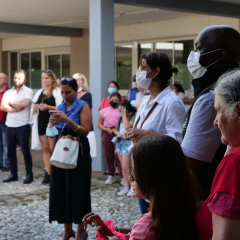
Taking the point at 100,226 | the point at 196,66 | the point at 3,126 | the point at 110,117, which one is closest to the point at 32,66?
the point at 3,126

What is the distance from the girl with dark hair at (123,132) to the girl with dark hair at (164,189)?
4308 mm

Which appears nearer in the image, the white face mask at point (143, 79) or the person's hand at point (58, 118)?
the white face mask at point (143, 79)

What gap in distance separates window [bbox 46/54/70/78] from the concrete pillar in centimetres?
880

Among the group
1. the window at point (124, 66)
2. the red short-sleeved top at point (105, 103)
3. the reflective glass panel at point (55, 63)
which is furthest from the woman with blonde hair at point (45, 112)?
the reflective glass panel at point (55, 63)

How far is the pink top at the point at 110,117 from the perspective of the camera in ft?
23.1

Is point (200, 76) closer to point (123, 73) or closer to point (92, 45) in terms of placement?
point (92, 45)

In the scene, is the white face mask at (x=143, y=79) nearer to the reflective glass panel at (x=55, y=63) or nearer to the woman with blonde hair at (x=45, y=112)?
the woman with blonde hair at (x=45, y=112)

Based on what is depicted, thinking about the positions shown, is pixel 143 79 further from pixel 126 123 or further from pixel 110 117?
pixel 110 117

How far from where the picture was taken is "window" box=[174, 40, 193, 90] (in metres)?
12.5

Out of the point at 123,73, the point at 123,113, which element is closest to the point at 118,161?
the point at 123,113

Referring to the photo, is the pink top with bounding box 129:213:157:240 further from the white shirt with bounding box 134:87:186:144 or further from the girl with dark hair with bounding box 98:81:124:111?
the girl with dark hair with bounding box 98:81:124:111

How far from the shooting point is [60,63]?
17.2 metres

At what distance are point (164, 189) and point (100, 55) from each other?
677 cm

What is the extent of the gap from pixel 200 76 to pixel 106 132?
4.81 m
